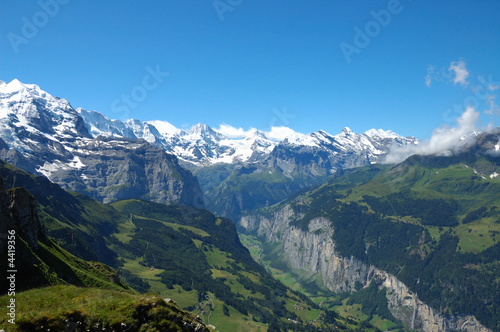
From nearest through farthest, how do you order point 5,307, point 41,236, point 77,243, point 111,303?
point 5,307, point 111,303, point 41,236, point 77,243

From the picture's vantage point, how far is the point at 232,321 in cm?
19850

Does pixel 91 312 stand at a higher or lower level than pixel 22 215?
lower

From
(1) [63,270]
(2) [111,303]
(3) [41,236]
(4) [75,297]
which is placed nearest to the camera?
(2) [111,303]

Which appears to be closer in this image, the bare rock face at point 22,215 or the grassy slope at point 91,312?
the grassy slope at point 91,312

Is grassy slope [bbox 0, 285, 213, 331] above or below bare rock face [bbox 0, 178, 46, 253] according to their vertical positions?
below

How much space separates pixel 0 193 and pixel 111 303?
27949 mm

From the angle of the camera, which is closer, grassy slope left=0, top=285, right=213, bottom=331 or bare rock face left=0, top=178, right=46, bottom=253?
grassy slope left=0, top=285, right=213, bottom=331

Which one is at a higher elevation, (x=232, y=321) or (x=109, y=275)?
(x=109, y=275)

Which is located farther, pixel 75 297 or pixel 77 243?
pixel 77 243

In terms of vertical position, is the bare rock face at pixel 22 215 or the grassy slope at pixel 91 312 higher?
the bare rock face at pixel 22 215

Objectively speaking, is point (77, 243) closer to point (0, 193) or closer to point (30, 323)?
point (0, 193)

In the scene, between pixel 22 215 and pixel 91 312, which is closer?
pixel 91 312

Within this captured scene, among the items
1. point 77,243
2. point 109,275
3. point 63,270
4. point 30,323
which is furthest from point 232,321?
point 30,323

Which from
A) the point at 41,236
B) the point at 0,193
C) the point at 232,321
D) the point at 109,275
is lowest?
the point at 232,321
